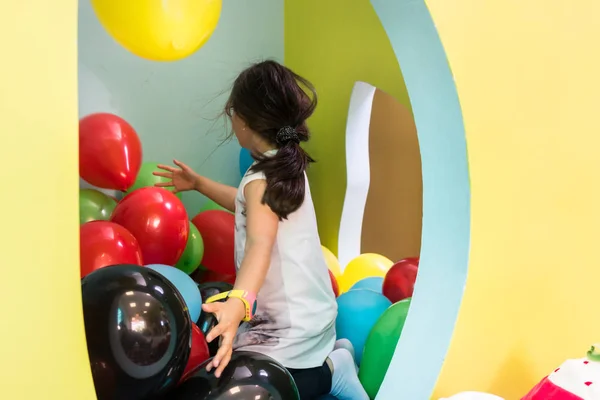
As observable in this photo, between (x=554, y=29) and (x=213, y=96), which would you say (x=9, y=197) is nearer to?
(x=554, y=29)

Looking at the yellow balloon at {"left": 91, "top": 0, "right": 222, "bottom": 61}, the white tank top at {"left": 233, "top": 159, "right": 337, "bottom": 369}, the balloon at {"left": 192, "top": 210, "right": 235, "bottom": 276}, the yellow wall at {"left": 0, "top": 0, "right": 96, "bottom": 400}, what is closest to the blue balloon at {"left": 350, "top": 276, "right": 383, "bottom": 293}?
the balloon at {"left": 192, "top": 210, "right": 235, "bottom": 276}

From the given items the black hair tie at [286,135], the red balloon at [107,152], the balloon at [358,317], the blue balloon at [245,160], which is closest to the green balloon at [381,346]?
the balloon at [358,317]

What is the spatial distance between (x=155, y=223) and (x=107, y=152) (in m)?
0.29

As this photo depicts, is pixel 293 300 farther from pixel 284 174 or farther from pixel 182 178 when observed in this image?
pixel 182 178

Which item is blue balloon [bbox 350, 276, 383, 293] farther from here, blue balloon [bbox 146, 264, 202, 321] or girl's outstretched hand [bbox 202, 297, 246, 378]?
girl's outstretched hand [bbox 202, 297, 246, 378]

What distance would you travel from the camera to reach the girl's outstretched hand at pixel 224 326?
41.8 inches

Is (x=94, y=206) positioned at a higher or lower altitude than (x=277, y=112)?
lower

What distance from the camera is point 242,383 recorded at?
1.03 m

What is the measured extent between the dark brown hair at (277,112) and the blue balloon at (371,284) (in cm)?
71

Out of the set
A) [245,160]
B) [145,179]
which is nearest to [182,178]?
[145,179]

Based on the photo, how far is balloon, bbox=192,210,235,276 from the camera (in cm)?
207

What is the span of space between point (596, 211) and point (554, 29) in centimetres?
39

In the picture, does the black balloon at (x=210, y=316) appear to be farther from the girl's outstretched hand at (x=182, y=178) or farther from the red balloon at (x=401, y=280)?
the red balloon at (x=401, y=280)

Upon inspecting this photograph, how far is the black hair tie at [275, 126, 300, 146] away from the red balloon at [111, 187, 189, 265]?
467mm
